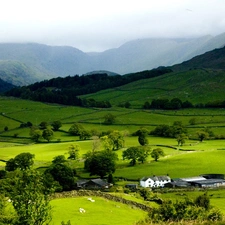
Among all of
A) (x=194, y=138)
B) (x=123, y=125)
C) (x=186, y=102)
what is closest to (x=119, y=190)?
(x=194, y=138)

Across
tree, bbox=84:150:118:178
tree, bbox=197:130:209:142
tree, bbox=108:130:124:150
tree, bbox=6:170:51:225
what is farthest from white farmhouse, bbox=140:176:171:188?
tree, bbox=197:130:209:142

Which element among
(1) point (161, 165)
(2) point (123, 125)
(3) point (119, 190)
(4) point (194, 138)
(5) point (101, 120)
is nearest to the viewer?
(3) point (119, 190)

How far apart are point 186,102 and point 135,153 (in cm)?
11172

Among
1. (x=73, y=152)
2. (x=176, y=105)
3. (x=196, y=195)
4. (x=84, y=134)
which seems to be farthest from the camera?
(x=176, y=105)

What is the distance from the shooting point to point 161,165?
86125 mm

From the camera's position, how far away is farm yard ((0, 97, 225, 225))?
4469 cm

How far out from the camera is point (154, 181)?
73.1 metres

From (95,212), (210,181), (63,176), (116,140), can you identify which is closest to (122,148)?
(116,140)

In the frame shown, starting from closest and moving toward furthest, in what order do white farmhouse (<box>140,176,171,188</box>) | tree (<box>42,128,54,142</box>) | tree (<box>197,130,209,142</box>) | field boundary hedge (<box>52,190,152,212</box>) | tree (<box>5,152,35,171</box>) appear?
field boundary hedge (<box>52,190,152,212</box>)
white farmhouse (<box>140,176,171,188</box>)
tree (<box>5,152,35,171</box>)
tree (<box>197,130,209,142</box>)
tree (<box>42,128,54,142</box>)

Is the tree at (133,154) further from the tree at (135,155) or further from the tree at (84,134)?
the tree at (84,134)

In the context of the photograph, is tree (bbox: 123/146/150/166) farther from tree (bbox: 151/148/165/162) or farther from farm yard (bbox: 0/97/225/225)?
tree (bbox: 151/148/165/162)

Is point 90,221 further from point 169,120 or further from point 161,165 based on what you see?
point 169,120

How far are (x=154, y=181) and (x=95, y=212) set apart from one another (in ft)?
103

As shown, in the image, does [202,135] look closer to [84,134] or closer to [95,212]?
[84,134]
